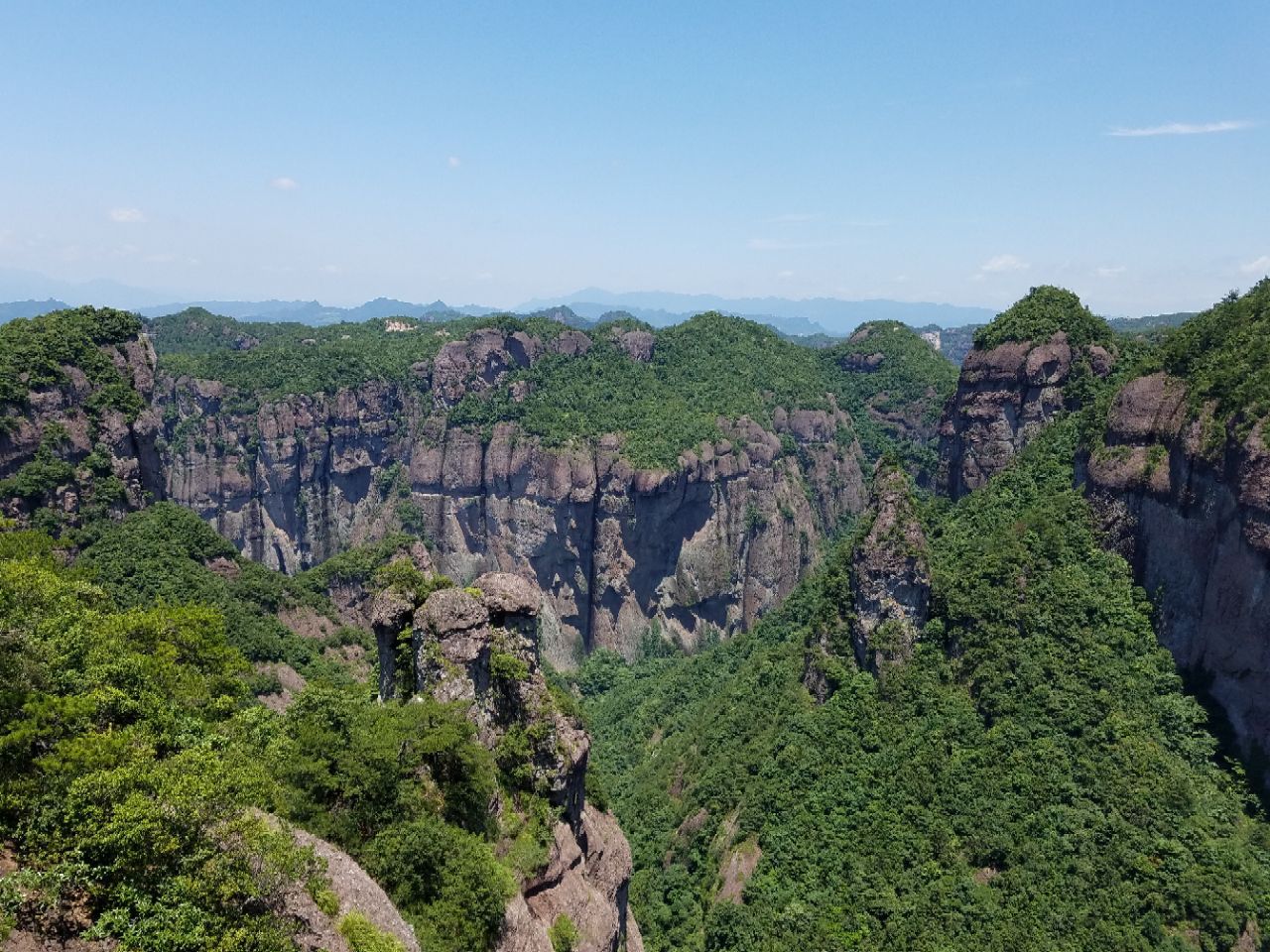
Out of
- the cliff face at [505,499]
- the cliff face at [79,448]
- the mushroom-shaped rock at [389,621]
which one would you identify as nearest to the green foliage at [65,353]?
the cliff face at [79,448]

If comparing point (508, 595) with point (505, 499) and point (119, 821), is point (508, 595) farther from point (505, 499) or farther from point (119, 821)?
point (505, 499)

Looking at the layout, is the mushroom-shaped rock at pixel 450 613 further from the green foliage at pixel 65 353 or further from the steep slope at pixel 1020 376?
the steep slope at pixel 1020 376

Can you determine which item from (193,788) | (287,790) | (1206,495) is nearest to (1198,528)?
(1206,495)

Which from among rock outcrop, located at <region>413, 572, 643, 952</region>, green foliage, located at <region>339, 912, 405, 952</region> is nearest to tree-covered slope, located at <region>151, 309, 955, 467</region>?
rock outcrop, located at <region>413, 572, 643, 952</region>

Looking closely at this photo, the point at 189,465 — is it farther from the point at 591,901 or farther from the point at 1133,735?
the point at 1133,735

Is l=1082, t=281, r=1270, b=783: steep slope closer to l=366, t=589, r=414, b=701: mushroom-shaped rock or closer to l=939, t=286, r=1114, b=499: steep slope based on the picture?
l=939, t=286, r=1114, b=499: steep slope
